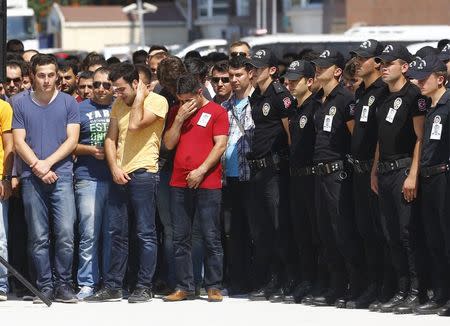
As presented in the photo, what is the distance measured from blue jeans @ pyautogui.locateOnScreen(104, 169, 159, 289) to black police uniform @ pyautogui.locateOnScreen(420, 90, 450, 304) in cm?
265

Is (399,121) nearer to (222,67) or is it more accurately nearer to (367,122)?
(367,122)

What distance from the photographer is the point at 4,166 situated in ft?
41.5

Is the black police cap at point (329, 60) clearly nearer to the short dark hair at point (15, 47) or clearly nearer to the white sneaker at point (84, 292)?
the white sneaker at point (84, 292)

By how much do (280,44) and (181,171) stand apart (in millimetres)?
21241

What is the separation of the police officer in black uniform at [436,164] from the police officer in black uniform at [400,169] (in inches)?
4.5

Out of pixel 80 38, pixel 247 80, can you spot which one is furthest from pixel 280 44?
pixel 80 38

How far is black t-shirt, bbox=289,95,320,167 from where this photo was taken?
12.0 m

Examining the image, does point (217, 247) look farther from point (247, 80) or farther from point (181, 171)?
point (247, 80)

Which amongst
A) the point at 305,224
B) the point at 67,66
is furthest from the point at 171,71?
the point at 67,66

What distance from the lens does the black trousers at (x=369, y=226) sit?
38.0 ft

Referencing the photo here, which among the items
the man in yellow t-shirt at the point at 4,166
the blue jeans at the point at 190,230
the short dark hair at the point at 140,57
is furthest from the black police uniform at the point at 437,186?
the short dark hair at the point at 140,57

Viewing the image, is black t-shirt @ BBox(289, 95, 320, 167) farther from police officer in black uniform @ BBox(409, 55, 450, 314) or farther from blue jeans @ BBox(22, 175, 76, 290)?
blue jeans @ BBox(22, 175, 76, 290)

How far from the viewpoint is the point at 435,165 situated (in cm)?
1099

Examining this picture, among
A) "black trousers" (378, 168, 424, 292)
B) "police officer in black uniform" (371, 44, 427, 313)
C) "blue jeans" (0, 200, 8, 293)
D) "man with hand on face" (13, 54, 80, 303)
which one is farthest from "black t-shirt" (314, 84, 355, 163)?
"blue jeans" (0, 200, 8, 293)
